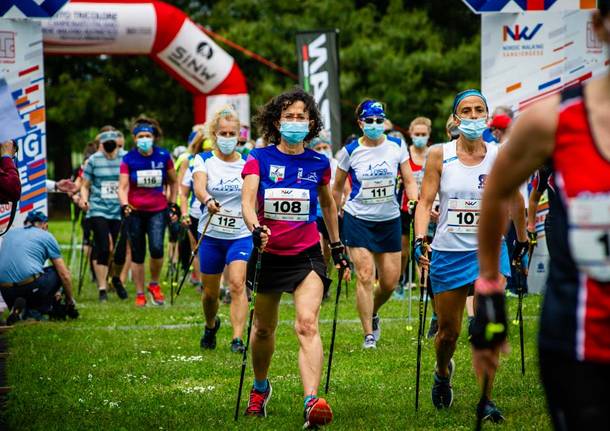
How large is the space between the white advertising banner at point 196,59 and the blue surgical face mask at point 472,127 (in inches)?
614

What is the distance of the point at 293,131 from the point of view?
24.6 feet

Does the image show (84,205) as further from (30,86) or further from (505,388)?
(505,388)

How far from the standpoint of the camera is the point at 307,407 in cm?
682

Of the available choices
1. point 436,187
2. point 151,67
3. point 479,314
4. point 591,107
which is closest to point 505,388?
point 436,187

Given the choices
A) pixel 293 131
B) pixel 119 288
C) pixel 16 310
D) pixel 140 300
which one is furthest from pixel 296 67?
pixel 293 131

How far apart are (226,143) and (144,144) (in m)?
4.09

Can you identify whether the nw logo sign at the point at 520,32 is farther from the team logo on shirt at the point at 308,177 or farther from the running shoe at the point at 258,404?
the running shoe at the point at 258,404

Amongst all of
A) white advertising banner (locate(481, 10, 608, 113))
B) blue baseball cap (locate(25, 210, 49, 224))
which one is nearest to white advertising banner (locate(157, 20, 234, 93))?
white advertising banner (locate(481, 10, 608, 113))

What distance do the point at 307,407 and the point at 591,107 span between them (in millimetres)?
3732

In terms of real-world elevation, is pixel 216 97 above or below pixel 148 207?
above

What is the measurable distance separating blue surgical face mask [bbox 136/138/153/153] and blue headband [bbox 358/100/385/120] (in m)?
4.47

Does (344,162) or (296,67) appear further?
(296,67)

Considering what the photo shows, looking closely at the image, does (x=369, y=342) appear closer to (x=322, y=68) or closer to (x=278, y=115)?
(x=278, y=115)

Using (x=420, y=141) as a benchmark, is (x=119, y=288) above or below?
below
